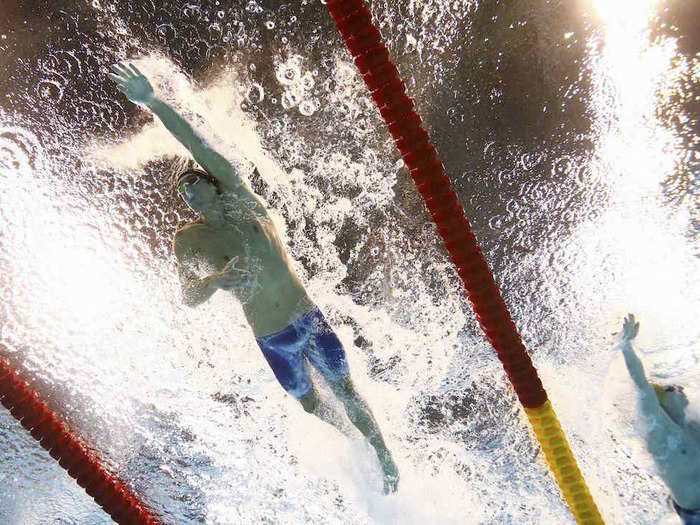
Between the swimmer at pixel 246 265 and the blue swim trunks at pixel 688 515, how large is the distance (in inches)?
64.1

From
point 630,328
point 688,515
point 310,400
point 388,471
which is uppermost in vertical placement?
point 310,400

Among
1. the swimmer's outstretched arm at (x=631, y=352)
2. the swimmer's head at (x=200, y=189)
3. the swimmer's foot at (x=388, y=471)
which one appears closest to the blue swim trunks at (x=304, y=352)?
the swimmer's foot at (x=388, y=471)

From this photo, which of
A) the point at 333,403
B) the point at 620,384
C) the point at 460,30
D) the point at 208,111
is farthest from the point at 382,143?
the point at 620,384

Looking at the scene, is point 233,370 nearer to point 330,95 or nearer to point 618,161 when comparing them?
point 330,95

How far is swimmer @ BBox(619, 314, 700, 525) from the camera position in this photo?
6.61 feet

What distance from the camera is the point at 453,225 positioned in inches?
66.5

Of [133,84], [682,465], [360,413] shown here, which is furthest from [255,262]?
[682,465]

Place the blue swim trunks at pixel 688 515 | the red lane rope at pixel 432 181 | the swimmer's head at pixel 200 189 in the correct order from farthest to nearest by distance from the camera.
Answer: the blue swim trunks at pixel 688 515 → the swimmer's head at pixel 200 189 → the red lane rope at pixel 432 181

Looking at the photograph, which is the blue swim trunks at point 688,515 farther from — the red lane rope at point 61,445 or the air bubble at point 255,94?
the red lane rope at point 61,445

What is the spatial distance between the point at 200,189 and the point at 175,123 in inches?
9.7

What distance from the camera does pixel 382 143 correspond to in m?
2.33

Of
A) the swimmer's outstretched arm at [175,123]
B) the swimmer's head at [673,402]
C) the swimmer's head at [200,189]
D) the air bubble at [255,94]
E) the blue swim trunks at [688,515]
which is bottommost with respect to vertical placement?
the blue swim trunks at [688,515]

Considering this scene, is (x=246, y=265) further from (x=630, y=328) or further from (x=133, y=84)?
(x=630, y=328)

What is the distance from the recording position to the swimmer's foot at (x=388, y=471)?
2.27 m
